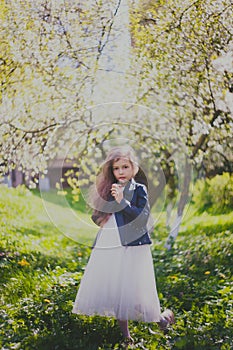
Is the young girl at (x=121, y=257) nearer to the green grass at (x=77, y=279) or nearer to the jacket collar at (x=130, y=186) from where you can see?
Result: the jacket collar at (x=130, y=186)

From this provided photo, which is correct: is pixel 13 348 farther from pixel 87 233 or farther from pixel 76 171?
pixel 76 171

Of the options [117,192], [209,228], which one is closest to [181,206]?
[209,228]

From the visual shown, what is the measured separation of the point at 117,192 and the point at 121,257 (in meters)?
0.40

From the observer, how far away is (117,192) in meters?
3.25

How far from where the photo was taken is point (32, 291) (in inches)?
142

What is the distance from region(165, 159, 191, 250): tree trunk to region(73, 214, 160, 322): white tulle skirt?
2.28 ft

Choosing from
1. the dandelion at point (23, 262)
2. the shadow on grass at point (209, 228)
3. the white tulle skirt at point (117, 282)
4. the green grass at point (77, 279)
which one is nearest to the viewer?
the white tulle skirt at point (117, 282)

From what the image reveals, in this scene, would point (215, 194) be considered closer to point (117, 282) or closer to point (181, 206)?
point (181, 206)

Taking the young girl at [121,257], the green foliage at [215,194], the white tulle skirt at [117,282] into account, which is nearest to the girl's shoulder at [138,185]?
the young girl at [121,257]

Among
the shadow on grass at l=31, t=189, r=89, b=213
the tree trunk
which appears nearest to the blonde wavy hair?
the shadow on grass at l=31, t=189, r=89, b=213

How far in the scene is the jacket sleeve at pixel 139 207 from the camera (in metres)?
3.24

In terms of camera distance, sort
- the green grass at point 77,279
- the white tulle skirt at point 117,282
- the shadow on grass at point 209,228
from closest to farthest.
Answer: the white tulle skirt at point 117,282 < the green grass at point 77,279 < the shadow on grass at point 209,228

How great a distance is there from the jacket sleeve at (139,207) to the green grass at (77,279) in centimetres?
33

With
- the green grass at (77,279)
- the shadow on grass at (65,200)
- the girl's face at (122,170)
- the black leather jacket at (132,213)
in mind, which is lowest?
the green grass at (77,279)
